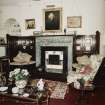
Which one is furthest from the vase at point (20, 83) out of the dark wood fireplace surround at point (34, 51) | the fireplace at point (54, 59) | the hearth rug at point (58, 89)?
the fireplace at point (54, 59)

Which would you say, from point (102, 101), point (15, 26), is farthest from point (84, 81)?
point (15, 26)

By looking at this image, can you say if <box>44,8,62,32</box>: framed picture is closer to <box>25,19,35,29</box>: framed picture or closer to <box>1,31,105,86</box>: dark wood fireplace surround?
<box>25,19,35,29</box>: framed picture

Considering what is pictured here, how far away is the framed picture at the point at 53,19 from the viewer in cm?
657

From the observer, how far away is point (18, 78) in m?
3.92

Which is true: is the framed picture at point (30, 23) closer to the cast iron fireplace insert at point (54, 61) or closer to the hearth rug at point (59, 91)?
the cast iron fireplace insert at point (54, 61)

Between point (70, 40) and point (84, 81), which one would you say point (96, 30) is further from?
point (84, 81)

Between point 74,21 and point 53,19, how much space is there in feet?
2.25

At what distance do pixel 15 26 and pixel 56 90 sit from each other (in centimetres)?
306

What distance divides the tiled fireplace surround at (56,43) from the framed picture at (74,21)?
365 millimetres

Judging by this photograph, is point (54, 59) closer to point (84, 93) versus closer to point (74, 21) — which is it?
point (74, 21)

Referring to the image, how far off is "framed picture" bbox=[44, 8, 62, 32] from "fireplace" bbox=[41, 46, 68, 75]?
60 cm

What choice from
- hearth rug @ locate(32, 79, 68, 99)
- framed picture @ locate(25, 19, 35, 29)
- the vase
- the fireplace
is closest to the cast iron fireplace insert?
the fireplace

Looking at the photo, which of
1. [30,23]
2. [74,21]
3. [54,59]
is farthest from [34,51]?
[74,21]

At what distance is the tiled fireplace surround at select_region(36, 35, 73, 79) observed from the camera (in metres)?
6.38
